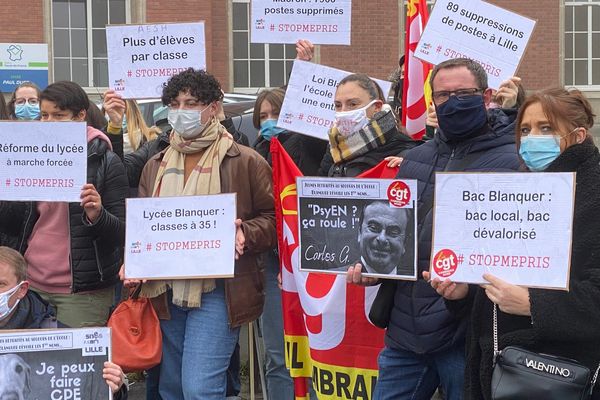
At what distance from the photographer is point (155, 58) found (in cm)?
600

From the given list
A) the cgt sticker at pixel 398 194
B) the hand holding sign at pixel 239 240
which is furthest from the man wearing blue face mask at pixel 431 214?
the hand holding sign at pixel 239 240

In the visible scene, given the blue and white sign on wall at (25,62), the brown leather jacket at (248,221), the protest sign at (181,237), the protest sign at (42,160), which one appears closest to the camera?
the protest sign at (181,237)

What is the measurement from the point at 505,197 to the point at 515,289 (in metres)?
0.33

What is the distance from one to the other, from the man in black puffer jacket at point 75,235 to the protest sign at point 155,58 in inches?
32.9

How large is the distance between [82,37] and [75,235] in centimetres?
1697

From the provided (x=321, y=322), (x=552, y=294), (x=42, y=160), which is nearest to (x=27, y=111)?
(x=42, y=160)

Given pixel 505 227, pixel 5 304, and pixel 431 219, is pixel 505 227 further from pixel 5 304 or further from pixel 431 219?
pixel 5 304

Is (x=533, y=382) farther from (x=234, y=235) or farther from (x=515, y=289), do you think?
(x=234, y=235)

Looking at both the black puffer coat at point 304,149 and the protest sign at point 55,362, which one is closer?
the protest sign at point 55,362

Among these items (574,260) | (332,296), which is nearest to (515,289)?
(574,260)

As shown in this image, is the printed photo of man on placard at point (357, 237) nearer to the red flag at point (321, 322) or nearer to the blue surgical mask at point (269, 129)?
the red flag at point (321, 322)

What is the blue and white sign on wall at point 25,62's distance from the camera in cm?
1848

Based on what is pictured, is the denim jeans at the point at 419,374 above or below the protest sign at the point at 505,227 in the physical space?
below

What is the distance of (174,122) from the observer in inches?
191
